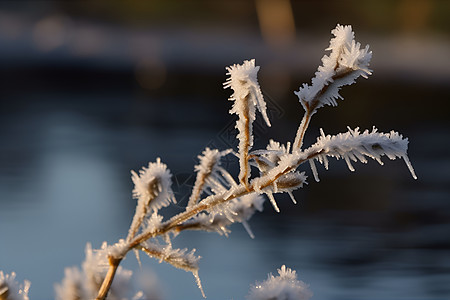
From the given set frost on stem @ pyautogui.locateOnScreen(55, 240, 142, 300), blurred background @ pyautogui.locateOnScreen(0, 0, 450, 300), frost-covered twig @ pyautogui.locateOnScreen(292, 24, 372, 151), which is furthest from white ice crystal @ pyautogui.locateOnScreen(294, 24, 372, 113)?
blurred background @ pyautogui.locateOnScreen(0, 0, 450, 300)


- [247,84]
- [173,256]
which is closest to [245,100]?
[247,84]

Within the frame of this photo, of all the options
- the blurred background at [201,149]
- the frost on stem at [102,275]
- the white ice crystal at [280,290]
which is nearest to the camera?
the white ice crystal at [280,290]

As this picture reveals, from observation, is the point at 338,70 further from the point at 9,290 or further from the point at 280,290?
the point at 9,290

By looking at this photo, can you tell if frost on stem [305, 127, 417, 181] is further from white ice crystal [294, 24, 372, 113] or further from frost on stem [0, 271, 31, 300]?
frost on stem [0, 271, 31, 300]

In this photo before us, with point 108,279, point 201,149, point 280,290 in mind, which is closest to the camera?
point 280,290

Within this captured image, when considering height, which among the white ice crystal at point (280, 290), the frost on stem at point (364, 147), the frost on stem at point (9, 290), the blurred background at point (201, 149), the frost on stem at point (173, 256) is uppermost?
the blurred background at point (201, 149)

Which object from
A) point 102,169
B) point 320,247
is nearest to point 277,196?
point 102,169

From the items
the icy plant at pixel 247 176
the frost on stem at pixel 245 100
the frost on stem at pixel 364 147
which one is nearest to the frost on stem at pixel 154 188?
the icy plant at pixel 247 176

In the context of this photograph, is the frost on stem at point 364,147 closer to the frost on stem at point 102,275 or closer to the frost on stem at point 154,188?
the frost on stem at point 154,188
